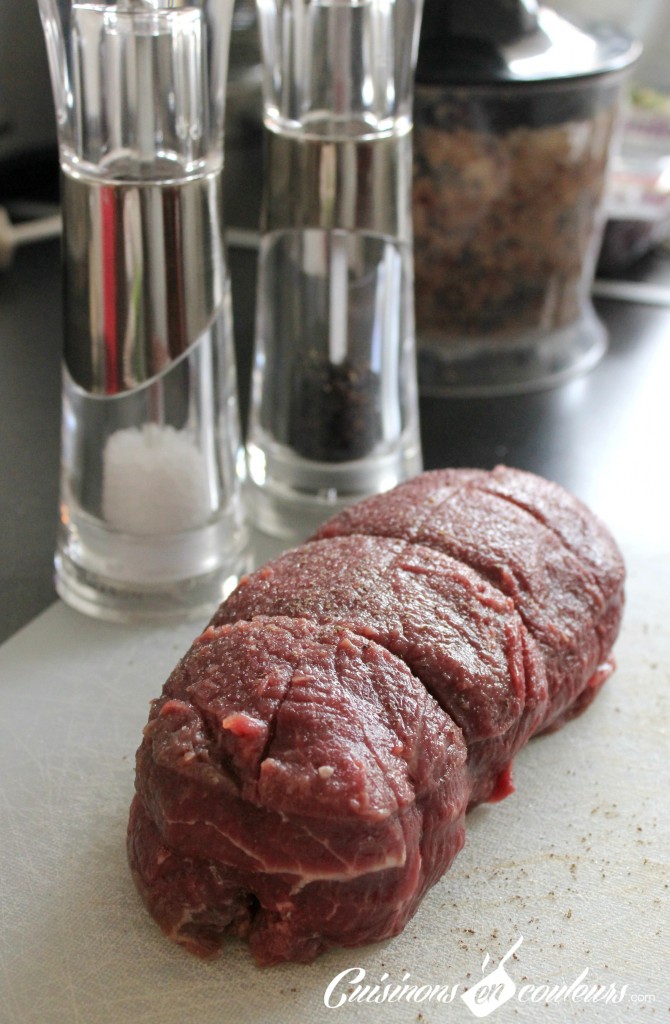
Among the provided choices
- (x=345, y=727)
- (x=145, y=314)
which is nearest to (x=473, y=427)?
(x=145, y=314)

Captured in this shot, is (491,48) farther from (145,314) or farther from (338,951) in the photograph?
(338,951)

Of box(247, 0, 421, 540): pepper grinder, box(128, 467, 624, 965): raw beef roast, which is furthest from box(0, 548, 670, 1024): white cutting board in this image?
box(247, 0, 421, 540): pepper grinder

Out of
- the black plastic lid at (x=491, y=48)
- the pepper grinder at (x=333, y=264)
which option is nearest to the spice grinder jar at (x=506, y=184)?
the black plastic lid at (x=491, y=48)

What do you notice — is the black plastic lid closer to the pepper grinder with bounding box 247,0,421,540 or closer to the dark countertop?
the pepper grinder with bounding box 247,0,421,540

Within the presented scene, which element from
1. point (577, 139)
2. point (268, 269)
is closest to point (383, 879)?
Answer: point (268, 269)

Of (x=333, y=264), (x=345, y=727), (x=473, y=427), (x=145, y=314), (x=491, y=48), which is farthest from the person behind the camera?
(x=473, y=427)
